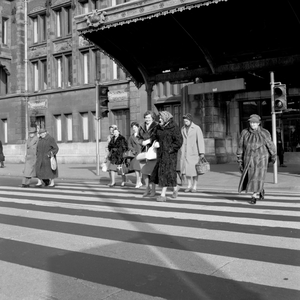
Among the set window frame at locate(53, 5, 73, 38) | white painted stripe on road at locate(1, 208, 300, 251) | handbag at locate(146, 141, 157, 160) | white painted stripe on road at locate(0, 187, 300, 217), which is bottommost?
white painted stripe on road at locate(1, 208, 300, 251)

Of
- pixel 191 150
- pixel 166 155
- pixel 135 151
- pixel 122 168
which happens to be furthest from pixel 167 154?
pixel 122 168

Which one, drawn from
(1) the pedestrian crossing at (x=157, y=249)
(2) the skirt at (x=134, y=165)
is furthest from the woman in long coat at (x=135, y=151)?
(1) the pedestrian crossing at (x=157, y=249)

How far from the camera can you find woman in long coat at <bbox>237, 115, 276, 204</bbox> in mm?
7812

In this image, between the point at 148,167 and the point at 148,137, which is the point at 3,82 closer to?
the point at 148,137

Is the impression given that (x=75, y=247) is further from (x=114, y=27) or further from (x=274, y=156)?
(x=114, y=27)

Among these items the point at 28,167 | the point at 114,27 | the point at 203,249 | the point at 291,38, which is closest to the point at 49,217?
the point at 203,249

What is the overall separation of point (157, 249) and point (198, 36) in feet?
31.5

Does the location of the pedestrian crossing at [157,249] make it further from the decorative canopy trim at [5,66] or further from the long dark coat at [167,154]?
the decorative canopy trim at [5,66]

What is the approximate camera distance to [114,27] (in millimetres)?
13016

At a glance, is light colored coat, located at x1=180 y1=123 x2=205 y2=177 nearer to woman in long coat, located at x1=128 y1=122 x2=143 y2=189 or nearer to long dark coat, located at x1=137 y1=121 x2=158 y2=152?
long dark coat, located at x1=137 y1=121 x2=158 y2=152

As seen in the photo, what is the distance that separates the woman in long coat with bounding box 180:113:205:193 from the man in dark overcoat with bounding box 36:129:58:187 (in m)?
4.02

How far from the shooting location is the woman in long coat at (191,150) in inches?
411

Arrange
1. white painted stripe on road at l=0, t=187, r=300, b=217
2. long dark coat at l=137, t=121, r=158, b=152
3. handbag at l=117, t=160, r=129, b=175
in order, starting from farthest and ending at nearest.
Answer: handbag at l=117, t=160, r=129, b=175, long dark coat at l=137, t=121, r=158, b=152, white painted stripe on road at l=0, t=187, r=300, b=217

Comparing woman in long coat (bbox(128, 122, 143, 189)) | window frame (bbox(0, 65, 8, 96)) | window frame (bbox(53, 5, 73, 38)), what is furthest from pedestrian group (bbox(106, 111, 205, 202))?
window frame (bbox(0, 65, 8, 96))
